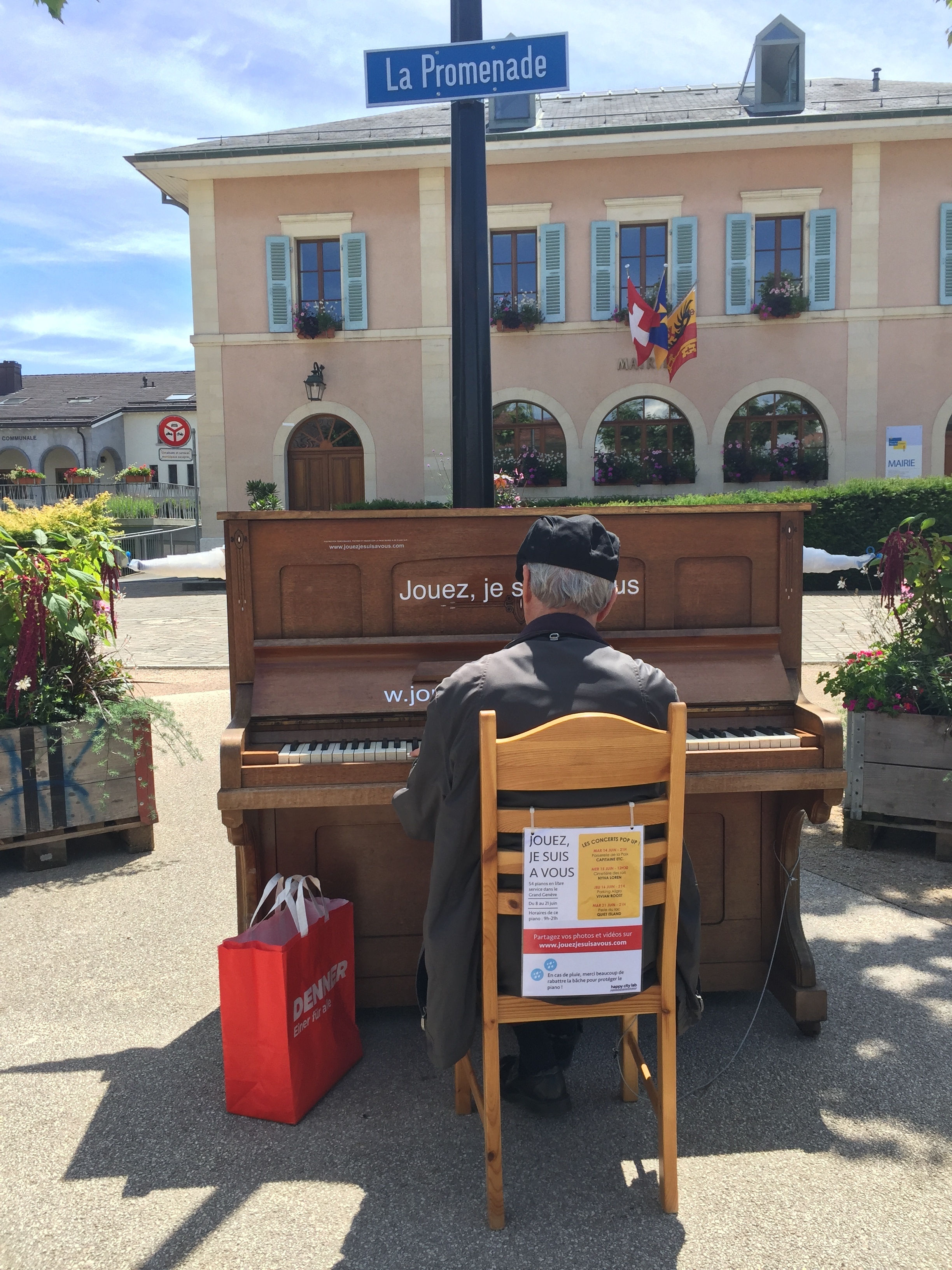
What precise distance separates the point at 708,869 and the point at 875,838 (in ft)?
6.20

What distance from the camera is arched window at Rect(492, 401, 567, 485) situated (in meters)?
19.0

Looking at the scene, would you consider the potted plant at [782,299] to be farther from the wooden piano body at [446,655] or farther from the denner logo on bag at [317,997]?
the denner logo on bag at [317,997]

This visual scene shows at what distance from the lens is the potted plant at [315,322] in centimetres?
1895

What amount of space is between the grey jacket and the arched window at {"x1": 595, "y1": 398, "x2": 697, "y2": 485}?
16995mm

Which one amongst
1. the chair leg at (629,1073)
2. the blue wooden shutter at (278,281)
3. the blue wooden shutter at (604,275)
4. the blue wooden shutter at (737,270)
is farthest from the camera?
the blue wooden shutter at (278,281)

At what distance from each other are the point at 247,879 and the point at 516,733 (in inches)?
48.1

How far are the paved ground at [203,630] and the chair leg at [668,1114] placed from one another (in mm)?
5392

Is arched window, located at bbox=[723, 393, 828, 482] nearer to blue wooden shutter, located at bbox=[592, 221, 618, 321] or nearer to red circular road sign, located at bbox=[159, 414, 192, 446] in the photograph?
blue wooden shutter, located at bbox=[592, 221, 618, 321]

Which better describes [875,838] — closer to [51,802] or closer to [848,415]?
[51,802]

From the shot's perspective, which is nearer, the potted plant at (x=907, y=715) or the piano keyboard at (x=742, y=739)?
the piano keyboard at (x=742, y=739)

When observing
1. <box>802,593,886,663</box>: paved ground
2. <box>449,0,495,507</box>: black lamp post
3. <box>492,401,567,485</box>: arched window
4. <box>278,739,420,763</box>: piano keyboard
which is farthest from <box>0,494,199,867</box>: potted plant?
<box>492,401,567,485</box>: arched window

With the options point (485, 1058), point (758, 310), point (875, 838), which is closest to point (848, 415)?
point (758, 310)

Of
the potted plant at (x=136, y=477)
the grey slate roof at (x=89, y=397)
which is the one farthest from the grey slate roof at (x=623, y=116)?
the grey slate roof at (x=89, y=397)

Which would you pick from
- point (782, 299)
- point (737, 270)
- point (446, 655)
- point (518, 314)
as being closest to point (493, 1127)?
point (446, 655)
